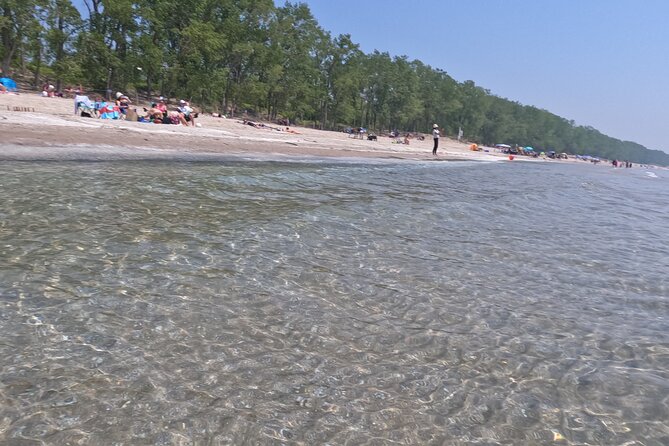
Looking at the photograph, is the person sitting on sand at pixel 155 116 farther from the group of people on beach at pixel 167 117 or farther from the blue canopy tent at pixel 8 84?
the blue canopy tent at pixel 8 84

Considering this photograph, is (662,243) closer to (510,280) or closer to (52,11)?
(510,280)

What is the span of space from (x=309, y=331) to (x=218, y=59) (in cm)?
5801

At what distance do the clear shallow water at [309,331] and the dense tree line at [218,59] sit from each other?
45.9 m

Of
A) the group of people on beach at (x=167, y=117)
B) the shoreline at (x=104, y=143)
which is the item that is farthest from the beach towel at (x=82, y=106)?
the group of people on beach at (x=167, y=117)

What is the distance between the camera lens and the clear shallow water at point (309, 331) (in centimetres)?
308

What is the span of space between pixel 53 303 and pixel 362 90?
86.4 m

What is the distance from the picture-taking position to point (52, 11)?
144ft

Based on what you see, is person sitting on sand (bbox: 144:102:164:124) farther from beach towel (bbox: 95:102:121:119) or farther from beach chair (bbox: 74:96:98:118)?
beach chair (bbox: 74:96:98:118)

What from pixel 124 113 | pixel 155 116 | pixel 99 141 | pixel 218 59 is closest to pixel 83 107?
pixel 124 113

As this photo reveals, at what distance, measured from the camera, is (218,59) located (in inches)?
2212

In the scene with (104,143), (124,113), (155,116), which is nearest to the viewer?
(104,143)

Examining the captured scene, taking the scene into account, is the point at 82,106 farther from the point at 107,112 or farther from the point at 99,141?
the point at 99,141

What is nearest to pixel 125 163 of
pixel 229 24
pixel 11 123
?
pixel 11 123

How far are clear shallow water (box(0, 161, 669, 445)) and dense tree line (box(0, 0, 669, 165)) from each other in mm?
45870
